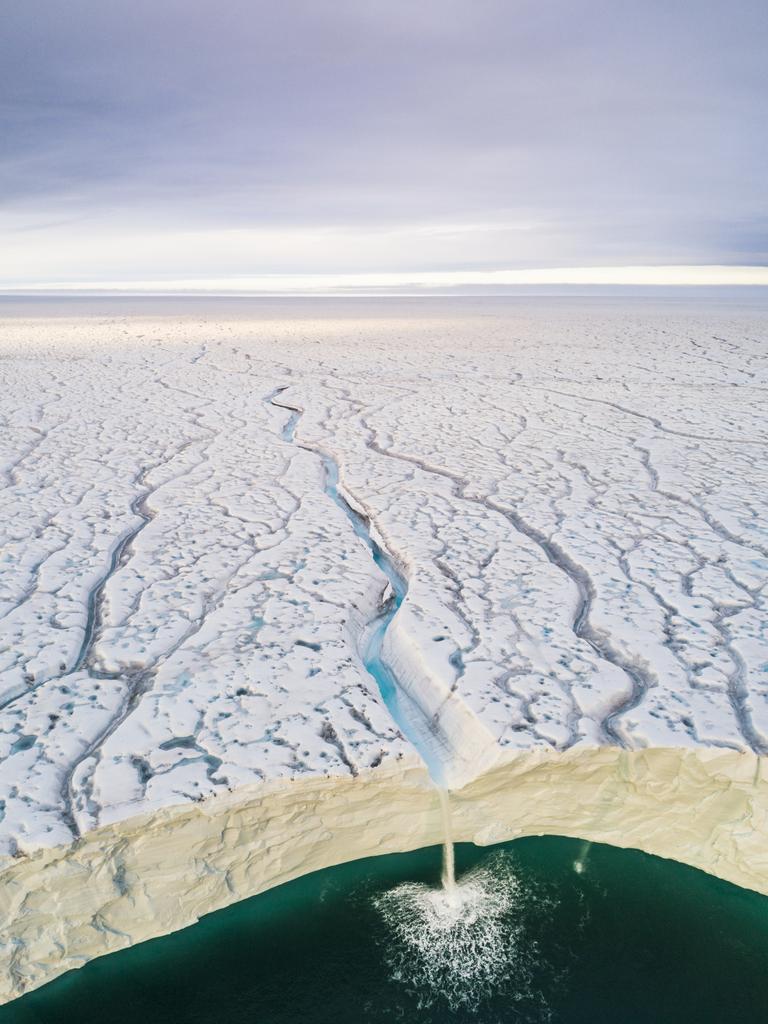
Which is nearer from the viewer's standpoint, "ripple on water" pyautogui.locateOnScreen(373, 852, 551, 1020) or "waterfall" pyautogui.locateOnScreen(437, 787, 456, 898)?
"ripple on water" pyautogui.locateOnScreen(373, 852, 551, 1020)

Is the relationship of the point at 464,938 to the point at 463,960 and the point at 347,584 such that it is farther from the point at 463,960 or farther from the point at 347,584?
the point at 347,584

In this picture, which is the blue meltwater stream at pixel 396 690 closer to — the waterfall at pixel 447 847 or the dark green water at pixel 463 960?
the waterfall at pixel 447 847

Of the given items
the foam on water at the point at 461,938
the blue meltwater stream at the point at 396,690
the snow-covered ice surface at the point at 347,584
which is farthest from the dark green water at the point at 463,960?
the snow-covered ice surface at the point at 347,584

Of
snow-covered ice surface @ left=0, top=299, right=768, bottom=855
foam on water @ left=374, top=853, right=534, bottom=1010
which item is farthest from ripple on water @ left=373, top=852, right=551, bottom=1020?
snow-covered ice surface @ left=0, top=299, right=768, bottom=855

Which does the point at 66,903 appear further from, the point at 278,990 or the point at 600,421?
the point at 600,421

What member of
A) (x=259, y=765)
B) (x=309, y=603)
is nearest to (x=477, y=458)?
(x=309, y=603)

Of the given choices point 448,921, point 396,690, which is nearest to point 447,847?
point 448,921

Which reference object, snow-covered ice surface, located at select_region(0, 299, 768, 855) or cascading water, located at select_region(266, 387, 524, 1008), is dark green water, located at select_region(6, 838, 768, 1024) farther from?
snow-covered ice surface, located at select_region(0, 299, 768, 855)
